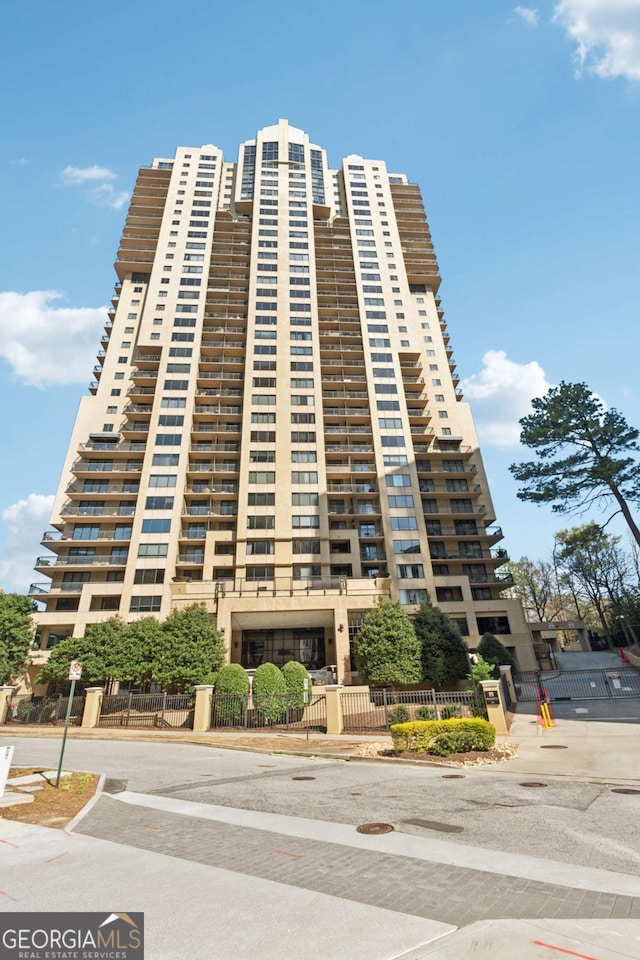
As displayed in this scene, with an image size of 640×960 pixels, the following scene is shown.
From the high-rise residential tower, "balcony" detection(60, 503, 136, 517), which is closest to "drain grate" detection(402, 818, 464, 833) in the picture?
the high-rise residential tower

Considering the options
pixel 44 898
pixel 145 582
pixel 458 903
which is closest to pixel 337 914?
pixel 458 903

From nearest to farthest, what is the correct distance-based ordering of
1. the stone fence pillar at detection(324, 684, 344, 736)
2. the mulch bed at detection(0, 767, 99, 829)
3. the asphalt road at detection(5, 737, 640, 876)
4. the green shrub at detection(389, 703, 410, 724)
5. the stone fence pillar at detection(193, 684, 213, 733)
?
1. the asphalt road at detection(5, 737, 640, 876)
2. the mulch bed at detection(0, 767, 99, 829)
3. the green shrub at detection(389, 703, 410, 724)
4. the stone fence pillar at detection(324, 684, 344, 736)
5. the stone fence pillar at detection(193, 684, 213, 733)

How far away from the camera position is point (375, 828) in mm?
8547

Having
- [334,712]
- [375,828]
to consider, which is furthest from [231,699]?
[375,828]

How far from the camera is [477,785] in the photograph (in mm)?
12461

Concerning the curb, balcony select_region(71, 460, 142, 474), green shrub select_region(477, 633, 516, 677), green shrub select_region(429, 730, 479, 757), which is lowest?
the curb

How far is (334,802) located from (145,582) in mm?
40643

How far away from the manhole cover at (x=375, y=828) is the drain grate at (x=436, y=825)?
533 mm

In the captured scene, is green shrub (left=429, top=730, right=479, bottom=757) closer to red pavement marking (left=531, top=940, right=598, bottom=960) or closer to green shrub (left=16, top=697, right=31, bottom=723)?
red pavement marking (left=531, top=940, right=598, bottom=960)

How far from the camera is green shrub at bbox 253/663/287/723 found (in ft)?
85.8

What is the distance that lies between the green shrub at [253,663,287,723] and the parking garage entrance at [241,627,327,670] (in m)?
22.5

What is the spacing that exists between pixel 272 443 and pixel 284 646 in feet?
75.3

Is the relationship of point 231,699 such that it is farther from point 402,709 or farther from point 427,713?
point 427,713

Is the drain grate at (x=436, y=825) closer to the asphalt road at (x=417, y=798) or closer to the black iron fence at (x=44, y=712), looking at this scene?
the asphalt road at (x=417, y=798)
